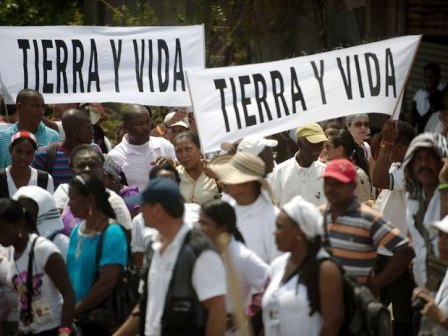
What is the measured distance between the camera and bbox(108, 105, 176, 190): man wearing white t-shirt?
1123 cm

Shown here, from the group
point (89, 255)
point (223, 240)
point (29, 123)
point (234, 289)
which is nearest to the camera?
point (234, 289)

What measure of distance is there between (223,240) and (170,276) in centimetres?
79

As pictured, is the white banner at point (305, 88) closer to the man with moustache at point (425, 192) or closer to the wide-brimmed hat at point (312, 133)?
the wide-brimmed hat at point (312, 133)

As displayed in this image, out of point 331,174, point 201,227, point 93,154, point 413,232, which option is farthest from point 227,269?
point 93,154

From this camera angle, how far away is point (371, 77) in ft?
34.6

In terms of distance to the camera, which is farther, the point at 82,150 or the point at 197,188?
the point at 197,188

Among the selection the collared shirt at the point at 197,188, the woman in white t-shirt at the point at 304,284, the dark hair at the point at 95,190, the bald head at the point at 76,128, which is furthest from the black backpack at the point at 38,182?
the woman in white t-shirt at the point at 304,284

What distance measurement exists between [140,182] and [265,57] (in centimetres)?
984

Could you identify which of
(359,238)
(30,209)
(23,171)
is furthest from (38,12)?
(359,238)

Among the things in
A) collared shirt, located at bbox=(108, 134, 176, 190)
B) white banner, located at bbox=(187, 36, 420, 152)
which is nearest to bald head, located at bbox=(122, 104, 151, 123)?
collared shirt, located at bbox=(108, 134, 176, 190)

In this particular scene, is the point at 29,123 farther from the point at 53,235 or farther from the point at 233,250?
the point at 233,250

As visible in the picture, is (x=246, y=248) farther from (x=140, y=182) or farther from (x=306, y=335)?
(x=140, y=182)

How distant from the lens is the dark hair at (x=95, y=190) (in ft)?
27.6

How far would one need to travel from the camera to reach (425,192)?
871 cm
